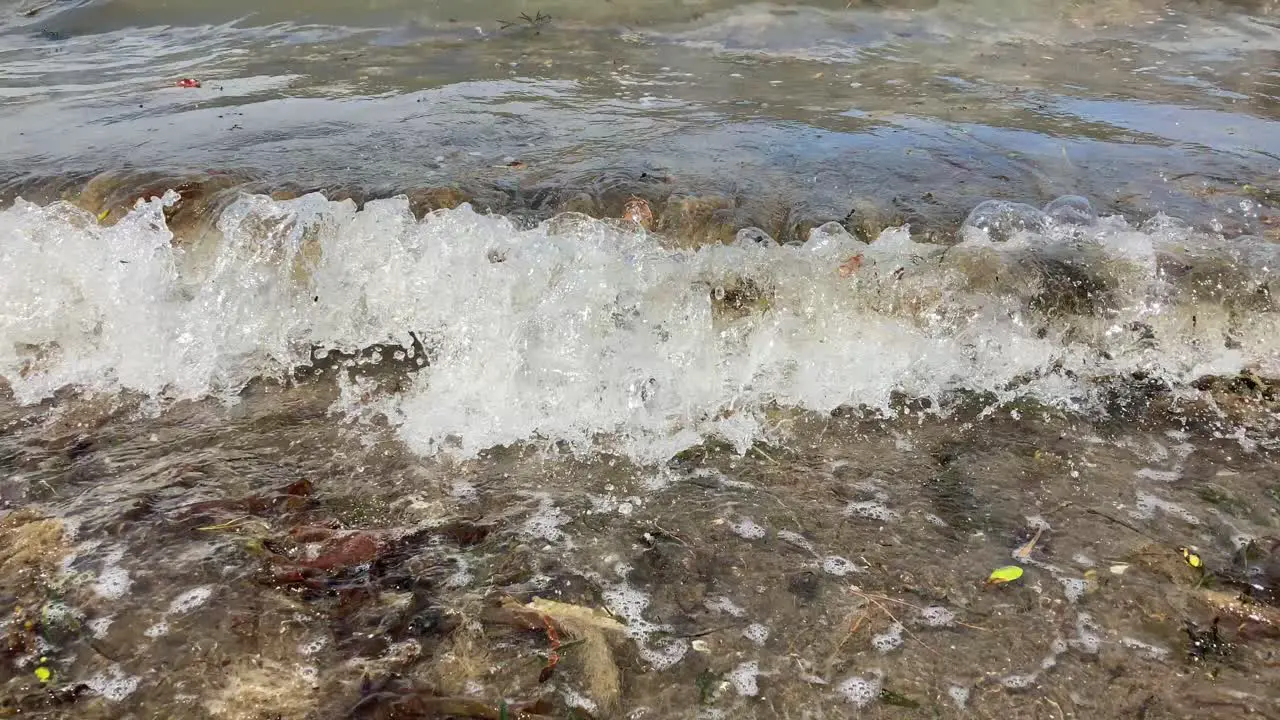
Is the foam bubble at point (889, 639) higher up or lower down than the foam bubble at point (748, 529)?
lower down

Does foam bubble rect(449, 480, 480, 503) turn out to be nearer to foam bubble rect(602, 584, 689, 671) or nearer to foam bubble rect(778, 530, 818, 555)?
foam bubble rect(602, 584, 689, 671)

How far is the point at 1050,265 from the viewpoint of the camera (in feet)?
12.9

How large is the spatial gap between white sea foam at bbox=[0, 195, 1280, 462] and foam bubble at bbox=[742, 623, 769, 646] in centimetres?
104

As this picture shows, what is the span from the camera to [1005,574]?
2.40 meters

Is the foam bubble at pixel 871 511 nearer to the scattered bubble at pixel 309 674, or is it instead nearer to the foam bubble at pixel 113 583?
the scattered bubble at pixel 309 674

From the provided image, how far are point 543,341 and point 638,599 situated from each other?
1.57 metres

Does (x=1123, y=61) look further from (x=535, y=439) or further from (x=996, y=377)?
(x=535, y=439)

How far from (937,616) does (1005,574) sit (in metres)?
0.32

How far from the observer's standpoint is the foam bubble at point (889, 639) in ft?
7.07

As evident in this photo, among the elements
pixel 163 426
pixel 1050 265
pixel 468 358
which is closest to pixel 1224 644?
pixel 1050 265

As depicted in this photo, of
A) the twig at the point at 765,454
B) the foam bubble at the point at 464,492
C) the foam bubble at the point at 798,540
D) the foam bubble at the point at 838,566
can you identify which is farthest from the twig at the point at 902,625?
the foam bubble at the point at 464,492

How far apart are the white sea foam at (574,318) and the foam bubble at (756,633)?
1.04 meters

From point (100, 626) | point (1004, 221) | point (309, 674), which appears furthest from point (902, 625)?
point (1004, 221)

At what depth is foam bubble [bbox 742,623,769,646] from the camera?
219cm
